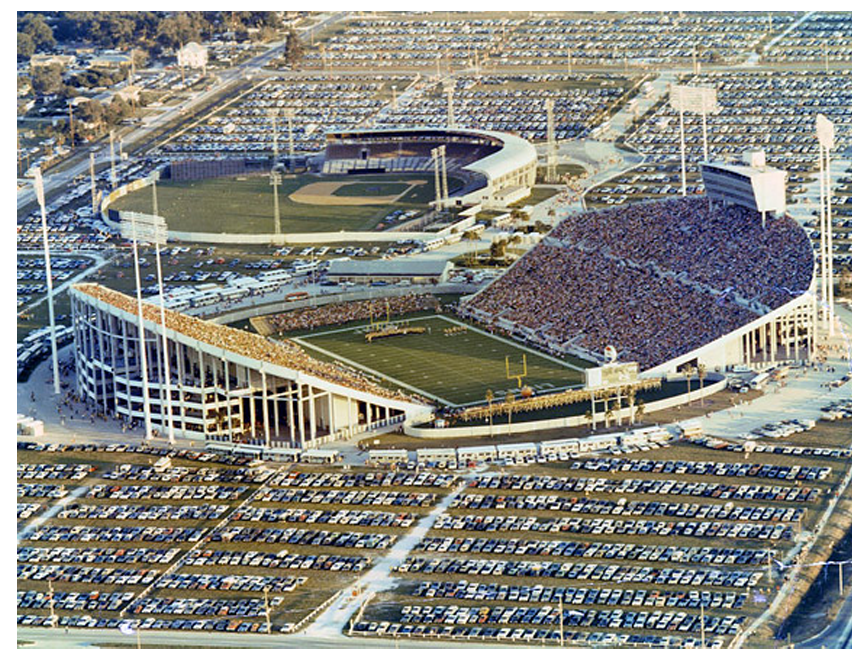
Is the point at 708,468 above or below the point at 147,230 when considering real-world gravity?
below

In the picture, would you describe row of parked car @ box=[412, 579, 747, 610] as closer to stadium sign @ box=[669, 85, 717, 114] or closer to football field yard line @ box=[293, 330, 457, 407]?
football field yard line @ box=[293, 330, 457, 407]

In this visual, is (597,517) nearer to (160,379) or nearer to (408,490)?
(408,490)

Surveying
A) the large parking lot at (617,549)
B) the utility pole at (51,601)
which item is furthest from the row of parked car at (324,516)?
the utility pole at (51,601)

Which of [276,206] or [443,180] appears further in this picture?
[443,180]

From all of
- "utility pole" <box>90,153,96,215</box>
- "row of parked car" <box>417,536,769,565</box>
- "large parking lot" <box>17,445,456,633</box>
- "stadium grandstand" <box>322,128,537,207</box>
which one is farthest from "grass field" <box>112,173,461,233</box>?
"row of parked car" <box>417,536,769,565</box>

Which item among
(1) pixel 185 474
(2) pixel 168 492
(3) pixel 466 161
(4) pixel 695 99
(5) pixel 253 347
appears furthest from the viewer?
(3) pixel 466 161

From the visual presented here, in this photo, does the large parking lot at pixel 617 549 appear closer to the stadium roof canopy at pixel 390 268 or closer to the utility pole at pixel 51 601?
the utility pole at pixel 51 601

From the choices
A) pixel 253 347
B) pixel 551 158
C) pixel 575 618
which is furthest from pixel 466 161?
pixel 575 618

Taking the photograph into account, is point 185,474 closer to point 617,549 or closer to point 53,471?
point 53,471
